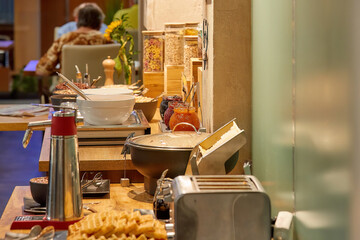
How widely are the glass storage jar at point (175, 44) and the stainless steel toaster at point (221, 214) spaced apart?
2.39 meters

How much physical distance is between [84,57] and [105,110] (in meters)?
3.43

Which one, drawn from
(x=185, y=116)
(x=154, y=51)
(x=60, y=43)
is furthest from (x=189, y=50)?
(x=60, y=43)

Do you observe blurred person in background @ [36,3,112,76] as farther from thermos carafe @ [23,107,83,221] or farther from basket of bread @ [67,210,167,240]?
basket of bread @ [67,210,167,240]

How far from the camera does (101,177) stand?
2570 mm

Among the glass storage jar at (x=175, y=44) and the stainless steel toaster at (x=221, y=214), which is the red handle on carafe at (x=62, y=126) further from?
the glass storage jar at (x=175, y=44)

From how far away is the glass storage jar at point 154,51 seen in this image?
4.23 metres

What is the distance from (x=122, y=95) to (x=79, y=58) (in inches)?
131

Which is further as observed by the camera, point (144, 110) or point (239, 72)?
point (144, 110)

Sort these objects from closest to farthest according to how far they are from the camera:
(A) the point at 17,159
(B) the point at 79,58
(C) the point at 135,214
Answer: (C) the point at 135,214 < (B) the point at 79,58 < (A) the point at 17,159

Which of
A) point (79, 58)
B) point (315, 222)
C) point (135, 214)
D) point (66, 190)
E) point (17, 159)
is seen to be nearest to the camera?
point (315, 222)

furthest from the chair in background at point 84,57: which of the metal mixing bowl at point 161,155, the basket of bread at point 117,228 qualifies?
the basket of bread at point 117,228

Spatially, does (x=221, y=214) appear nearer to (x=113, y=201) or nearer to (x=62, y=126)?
(x=62, y=126)

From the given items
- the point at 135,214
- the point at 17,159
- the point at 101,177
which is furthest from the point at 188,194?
the point at 17,159

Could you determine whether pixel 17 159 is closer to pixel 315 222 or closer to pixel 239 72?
pixel 239 72
